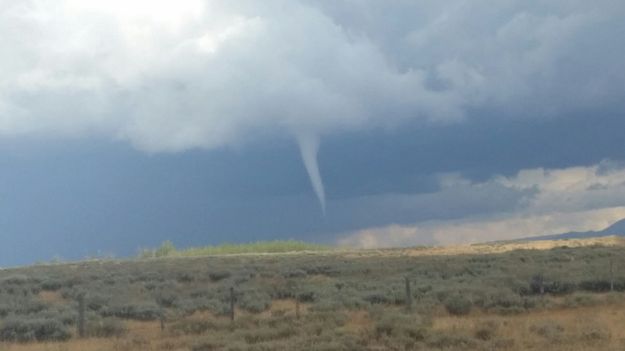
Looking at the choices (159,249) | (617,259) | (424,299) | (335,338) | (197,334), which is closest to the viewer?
(335,338)

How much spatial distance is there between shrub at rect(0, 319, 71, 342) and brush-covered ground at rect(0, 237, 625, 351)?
0.04m

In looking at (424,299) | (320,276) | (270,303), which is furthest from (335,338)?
(320,276)

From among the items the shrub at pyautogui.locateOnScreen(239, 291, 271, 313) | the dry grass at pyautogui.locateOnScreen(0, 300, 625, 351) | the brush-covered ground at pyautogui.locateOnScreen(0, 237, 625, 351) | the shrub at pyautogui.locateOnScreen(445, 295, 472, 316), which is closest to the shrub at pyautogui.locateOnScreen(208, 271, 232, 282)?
the brush-covered ground at pyautogui.locateOnScreen(0, 237, 625, 351)

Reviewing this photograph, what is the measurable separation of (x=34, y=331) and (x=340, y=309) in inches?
435

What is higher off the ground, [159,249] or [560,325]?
[159,249]

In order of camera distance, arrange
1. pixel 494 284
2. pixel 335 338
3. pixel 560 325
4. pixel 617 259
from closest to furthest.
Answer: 1. pixel 335 338
2. pixel 560 325
3. pixel 494 284
4. pixel 617 259

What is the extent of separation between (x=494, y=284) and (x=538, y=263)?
13.9m

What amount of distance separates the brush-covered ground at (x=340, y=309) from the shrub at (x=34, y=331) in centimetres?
4

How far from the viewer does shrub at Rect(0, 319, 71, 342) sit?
26.8 metres

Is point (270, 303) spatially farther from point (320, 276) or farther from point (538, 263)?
point (538, 263)

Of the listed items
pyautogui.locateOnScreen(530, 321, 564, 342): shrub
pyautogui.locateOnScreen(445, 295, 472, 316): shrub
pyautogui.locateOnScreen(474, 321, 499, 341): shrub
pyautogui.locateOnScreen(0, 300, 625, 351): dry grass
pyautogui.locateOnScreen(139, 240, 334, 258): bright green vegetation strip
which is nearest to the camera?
pyautogui.locateOnScreen(0, 300, 625, 351): dry grass

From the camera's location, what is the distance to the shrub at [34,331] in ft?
87.9

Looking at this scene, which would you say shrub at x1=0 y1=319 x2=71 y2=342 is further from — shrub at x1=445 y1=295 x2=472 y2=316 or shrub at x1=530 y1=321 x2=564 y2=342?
shrub at x1=530 y1=321 x2=564 y2=342

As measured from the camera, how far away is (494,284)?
3816cm
